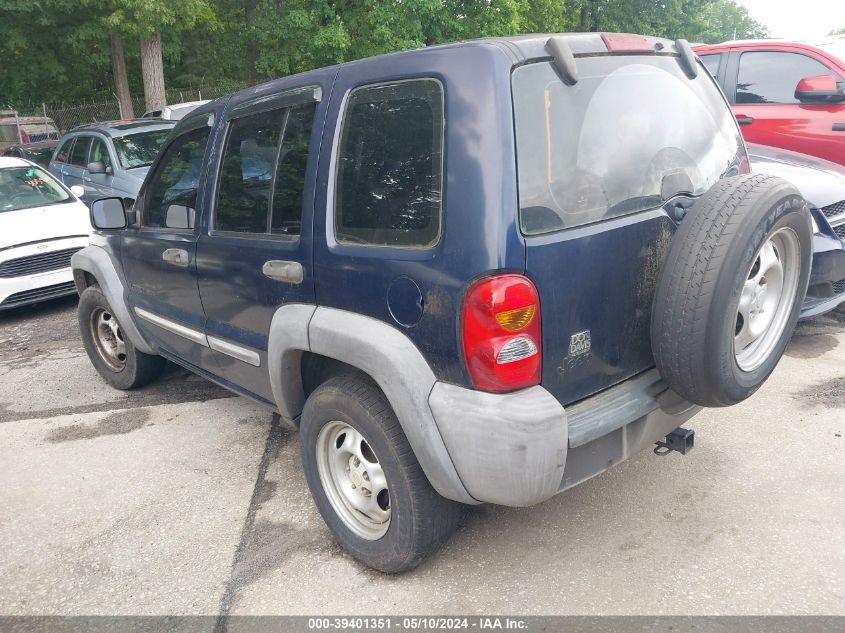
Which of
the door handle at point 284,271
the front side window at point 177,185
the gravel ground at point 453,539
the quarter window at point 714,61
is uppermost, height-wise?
the quarter window at point 714,61

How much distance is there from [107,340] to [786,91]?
6.07 m

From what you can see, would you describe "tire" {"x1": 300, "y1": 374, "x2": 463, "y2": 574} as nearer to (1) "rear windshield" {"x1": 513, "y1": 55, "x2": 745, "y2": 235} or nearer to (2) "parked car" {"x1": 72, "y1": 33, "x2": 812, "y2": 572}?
(2) "parked car" {"x1": 72, "y1": 33, "x2": 812, "y2": 572}

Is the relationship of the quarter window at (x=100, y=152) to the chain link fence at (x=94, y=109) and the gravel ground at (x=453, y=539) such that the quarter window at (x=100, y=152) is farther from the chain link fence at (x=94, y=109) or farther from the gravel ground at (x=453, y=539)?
the chain link fence at (x=94, y=109)

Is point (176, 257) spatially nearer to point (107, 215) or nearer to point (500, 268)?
point (107, 215)

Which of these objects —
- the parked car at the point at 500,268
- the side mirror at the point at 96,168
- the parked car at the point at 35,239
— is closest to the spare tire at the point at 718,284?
the parked car at the point at 500,268

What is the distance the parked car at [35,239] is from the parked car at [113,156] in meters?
1.11

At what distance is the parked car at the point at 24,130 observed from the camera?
21072 mm

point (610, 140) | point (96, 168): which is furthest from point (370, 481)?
point (96, 168)

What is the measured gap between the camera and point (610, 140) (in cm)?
245

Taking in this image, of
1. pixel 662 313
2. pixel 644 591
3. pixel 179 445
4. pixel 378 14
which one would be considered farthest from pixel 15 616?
pixel 378 14

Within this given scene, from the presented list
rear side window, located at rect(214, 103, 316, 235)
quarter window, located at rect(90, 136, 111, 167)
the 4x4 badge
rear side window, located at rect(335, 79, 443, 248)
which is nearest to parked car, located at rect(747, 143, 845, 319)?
the 4x4 badge

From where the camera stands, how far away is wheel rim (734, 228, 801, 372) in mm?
2580

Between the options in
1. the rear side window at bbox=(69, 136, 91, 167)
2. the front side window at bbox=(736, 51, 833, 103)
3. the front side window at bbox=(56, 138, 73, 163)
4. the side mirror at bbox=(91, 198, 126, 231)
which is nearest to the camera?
the side mirror at bbox=(91, 198, 126, 231)

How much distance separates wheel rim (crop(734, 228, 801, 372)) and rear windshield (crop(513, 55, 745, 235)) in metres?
0.37
